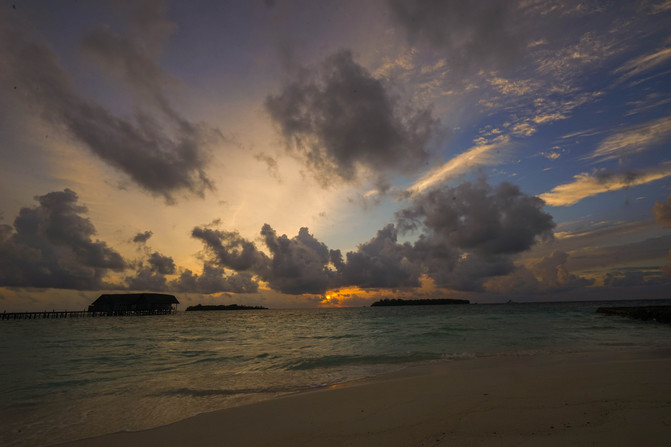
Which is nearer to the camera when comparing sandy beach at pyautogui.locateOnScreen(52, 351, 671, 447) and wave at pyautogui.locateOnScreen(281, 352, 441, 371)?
sandy beach at pyautogui.locateOnScreen(52, 351, 671, 447)

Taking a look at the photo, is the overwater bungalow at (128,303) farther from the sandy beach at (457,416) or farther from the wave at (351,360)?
the sandy beach at (457,416)

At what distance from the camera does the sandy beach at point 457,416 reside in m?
5.12

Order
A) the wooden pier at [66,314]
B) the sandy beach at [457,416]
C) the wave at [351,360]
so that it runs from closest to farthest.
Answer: the sandy beach at [457,416] → the wave at [351,360] → the wooden pier at [66,314]

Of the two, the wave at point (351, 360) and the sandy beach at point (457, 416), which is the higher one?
the sandy beach at point (457, 416)

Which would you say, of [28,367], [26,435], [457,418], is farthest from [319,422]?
[28,367]

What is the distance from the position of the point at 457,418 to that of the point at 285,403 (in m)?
4.41

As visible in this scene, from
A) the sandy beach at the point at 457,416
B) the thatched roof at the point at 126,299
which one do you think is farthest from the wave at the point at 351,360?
the thatched roof at the point at 126,299

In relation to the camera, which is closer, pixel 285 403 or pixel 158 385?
pixel 285 403

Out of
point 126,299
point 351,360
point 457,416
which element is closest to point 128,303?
point 126,299

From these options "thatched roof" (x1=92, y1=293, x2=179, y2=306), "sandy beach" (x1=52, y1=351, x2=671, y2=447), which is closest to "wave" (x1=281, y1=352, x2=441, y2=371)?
"sandy beach" (x1=52, y1=351, x2=671, y2=447)

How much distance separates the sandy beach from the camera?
5125 mm

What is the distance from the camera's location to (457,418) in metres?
6.08

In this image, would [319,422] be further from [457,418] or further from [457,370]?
[457,370]

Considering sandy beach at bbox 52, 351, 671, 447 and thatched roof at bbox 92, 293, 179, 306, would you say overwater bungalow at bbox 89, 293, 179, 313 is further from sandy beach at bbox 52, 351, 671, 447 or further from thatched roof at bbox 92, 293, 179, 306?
sandy beach at bbox 52, 351, 671, 447
